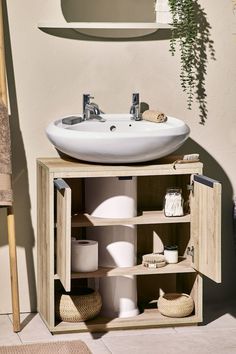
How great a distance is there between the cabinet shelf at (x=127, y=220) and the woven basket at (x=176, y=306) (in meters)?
0.36

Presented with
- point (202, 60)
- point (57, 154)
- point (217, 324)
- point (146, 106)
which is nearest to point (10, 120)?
point (57, 154)

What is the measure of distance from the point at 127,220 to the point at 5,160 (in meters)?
0.59

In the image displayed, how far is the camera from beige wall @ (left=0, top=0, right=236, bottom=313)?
14.0ft

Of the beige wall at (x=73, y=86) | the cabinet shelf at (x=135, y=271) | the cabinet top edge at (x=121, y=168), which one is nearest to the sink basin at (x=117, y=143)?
the cabinet top edge at (x=121, y=168)

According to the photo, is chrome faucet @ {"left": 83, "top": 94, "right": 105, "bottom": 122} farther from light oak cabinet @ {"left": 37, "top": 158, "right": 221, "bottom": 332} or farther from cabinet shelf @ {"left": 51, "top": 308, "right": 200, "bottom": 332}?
cabinet shelf @ {"left": 51, "top": 308, "right": 200, "bottom": 332}

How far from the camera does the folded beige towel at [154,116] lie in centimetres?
423

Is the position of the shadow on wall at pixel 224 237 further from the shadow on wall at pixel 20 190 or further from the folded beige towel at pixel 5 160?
the folded beige towel at pixel 5 160

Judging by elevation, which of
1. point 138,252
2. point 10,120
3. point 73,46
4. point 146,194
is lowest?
point 138,252

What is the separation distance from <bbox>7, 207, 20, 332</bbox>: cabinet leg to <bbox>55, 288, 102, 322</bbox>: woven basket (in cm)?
18

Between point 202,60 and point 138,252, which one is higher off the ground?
point 202,60

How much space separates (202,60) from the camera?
447 cm

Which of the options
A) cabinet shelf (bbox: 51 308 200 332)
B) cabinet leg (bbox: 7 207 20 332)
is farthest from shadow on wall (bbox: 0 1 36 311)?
cabinet shelf (bbox: 51 308 200 332)

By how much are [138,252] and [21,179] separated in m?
0.65

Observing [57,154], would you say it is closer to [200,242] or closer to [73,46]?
[73,46]
